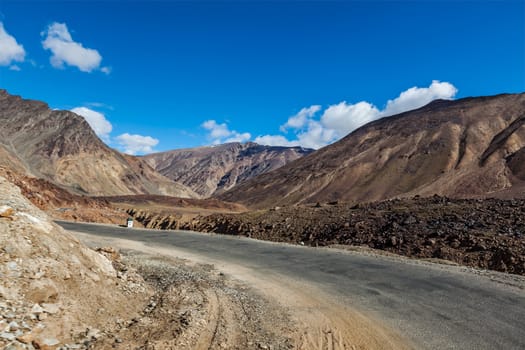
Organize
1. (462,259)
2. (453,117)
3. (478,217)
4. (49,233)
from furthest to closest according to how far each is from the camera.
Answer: (453,117), (478,217), (462,259), (49,233)

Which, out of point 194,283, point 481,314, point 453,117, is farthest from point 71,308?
point 453,117

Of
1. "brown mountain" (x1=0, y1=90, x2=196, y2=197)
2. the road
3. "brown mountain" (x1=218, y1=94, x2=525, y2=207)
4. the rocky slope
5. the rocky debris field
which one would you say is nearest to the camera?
the rocky slope

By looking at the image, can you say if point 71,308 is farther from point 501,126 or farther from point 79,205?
point 501,126

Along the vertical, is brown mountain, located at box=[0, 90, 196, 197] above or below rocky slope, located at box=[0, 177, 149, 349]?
above

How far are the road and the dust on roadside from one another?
2.35m

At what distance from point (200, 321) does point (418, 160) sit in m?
85.5

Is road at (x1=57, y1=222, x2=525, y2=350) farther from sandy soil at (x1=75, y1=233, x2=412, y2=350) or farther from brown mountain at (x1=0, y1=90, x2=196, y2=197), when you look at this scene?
brown mountain at (x1=0, y1=90, x2=196, y2=197)

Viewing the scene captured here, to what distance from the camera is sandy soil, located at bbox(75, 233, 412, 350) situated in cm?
588

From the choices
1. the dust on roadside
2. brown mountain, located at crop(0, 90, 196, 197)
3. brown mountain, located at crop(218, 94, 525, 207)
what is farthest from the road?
brown mountain, located at crop(0, 90, 196, 197)

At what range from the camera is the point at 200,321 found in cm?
638

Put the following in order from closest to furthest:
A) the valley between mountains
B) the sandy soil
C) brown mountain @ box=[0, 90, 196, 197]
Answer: the valley between mountains → the sandy soil → brown mountain @ box=[0, 90, 196, 197]

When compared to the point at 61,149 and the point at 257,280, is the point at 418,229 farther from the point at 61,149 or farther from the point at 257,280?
the point at 61,149

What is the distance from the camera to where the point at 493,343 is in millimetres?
6113

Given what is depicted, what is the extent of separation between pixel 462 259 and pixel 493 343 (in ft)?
35.1
